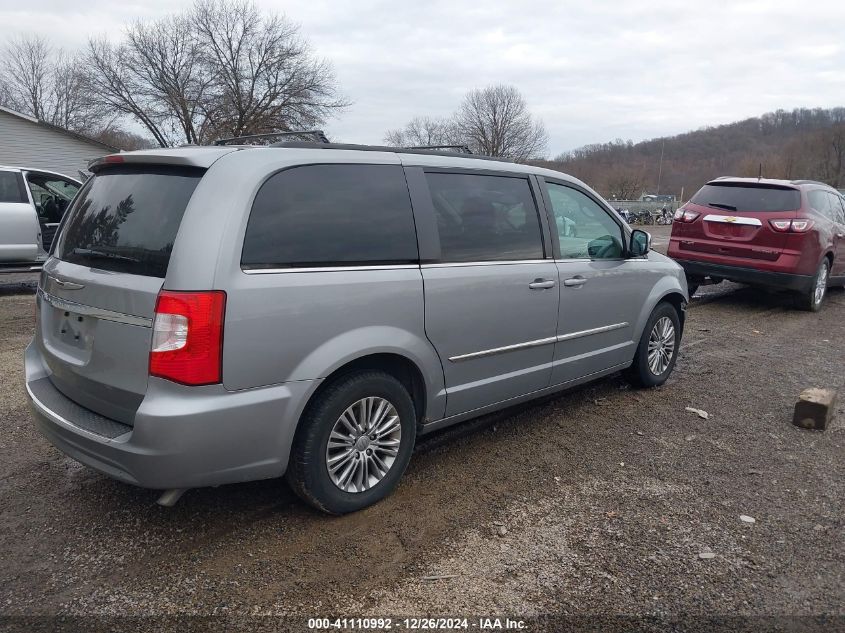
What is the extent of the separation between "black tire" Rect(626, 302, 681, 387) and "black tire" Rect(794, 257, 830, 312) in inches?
170

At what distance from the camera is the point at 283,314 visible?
275cm

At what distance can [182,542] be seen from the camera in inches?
116

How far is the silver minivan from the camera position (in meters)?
2.61

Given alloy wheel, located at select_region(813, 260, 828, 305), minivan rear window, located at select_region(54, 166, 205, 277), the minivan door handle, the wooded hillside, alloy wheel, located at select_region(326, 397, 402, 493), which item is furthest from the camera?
the wooded hillside

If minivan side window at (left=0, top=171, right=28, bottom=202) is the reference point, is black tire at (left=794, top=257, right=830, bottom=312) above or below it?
below

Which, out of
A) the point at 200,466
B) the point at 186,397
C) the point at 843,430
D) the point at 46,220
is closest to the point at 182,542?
the point at 200,466

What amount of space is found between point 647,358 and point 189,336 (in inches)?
152

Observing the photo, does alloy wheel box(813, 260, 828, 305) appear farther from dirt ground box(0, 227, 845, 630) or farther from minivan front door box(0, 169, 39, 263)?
minivan front door box(0, 169, 39, 263)

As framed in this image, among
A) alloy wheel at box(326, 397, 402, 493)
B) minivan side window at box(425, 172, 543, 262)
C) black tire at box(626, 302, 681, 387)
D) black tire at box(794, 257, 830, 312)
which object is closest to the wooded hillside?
black tire at box(794, 257, 830, 312)

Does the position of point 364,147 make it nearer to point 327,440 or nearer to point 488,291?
point 488,291

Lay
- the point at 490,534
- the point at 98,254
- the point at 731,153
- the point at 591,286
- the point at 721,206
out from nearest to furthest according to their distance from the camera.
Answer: the point at 98,254, the point at 490,534, the point at 591,286, the point at 721,206, the point at 731,153

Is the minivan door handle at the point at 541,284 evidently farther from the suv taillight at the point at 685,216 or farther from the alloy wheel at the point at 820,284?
the alloy wheel at the point at 820,284

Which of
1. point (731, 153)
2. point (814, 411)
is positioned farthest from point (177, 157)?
point (731, 153)

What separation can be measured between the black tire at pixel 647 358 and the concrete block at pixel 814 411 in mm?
1076
